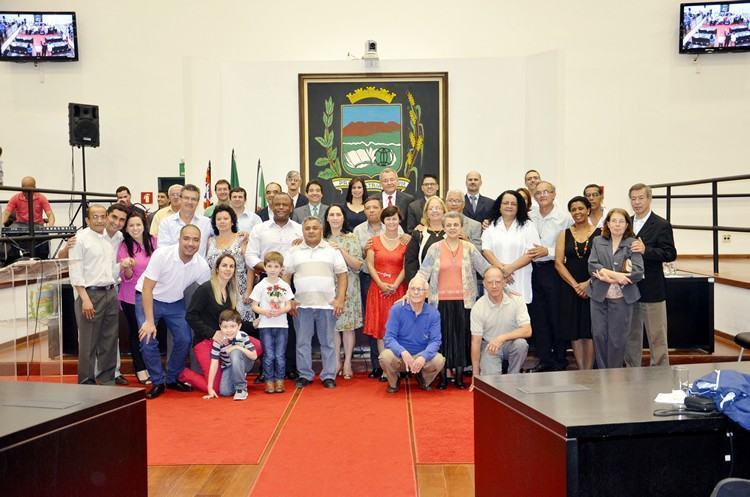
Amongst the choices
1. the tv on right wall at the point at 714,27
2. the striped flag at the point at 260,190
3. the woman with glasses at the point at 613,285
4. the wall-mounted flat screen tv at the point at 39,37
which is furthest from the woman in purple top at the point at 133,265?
the tv on right wall at the point at 714,27

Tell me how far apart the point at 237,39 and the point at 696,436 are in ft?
32.1

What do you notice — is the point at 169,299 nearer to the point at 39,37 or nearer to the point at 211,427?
the point at 211,427

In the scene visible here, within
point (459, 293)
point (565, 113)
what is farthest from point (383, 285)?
point (565, 113)

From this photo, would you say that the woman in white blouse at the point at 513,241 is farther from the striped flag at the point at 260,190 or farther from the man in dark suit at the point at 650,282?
the striped flag at the point at 260,190

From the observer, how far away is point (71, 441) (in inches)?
94.5

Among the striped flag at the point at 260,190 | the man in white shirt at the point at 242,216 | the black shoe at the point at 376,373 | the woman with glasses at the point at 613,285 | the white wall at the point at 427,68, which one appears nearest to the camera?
the woman with glasses at the point at 613,285

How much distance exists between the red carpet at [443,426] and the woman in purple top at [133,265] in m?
2.32

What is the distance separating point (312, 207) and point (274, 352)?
63.0 inches

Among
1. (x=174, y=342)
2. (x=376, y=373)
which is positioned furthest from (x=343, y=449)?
(x=174, y=342)

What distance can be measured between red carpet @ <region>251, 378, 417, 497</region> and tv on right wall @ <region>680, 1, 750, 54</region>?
7.88 metres

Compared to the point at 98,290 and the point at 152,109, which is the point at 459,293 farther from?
the point at 152,109

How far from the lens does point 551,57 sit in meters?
10.2

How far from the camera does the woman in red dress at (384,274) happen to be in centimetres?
614

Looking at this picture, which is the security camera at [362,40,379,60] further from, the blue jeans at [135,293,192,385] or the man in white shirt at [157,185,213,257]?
the blue jeans at [135,293,192,385]
